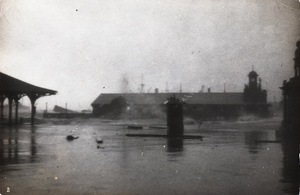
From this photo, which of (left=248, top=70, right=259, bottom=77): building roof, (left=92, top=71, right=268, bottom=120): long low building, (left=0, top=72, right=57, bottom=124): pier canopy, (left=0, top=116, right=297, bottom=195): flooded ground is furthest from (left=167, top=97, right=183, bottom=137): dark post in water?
(left=248, top=70, right=259, bottom=77): building roof

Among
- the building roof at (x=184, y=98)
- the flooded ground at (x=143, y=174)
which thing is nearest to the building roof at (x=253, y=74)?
Answer: the building roof at (x=184, y=98)

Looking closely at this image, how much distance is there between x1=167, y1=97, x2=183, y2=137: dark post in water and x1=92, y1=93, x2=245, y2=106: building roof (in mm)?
57272

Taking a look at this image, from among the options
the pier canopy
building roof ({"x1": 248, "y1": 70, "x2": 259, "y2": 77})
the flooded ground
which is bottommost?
the flooded ground

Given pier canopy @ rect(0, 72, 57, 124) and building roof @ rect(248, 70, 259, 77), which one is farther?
building roof @ rect(248, 70, 259, 77)

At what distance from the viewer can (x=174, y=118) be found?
21094 mm

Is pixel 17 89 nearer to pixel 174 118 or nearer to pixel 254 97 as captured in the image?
pixel 174 118

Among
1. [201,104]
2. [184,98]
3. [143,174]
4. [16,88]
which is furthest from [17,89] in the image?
[184,98]

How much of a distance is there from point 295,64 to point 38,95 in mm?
24294

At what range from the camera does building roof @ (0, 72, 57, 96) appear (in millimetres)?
32469

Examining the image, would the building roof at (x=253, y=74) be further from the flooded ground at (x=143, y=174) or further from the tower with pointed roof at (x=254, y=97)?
the flooded ground at (x=143, y=174)

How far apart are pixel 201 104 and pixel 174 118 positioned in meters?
59.1

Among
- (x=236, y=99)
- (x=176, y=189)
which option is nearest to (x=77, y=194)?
(x=176, y=189)

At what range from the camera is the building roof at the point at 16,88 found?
3247cm

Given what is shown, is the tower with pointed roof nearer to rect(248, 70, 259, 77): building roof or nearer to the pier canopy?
rect(248, 70, 259, 77): building roof
